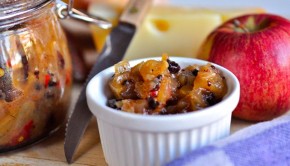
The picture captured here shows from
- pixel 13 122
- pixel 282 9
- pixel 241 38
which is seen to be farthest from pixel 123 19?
pixel 282 9

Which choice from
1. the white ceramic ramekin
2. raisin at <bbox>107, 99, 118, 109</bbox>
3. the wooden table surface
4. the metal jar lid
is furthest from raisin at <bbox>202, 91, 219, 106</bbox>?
the metal jar lid

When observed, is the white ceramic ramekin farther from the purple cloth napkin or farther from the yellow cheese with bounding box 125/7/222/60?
the yellow cheese with bounding box 125/7/222/60

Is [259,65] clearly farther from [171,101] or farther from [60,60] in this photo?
[60,60]

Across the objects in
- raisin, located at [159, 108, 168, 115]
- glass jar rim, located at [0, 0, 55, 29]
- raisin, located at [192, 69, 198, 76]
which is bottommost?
raisin, located at [159, 108, 168, 115]

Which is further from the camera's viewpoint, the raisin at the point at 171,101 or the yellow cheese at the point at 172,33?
the yellow cheese at the point at 172,33

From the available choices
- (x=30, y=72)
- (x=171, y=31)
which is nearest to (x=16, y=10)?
(x=30, y=72)

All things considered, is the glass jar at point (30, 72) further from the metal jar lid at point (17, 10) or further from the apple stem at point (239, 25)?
the apple stem at point (239, 25)

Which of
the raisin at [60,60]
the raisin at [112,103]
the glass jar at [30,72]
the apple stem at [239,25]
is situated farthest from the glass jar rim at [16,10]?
the apple stem at [239,25]
